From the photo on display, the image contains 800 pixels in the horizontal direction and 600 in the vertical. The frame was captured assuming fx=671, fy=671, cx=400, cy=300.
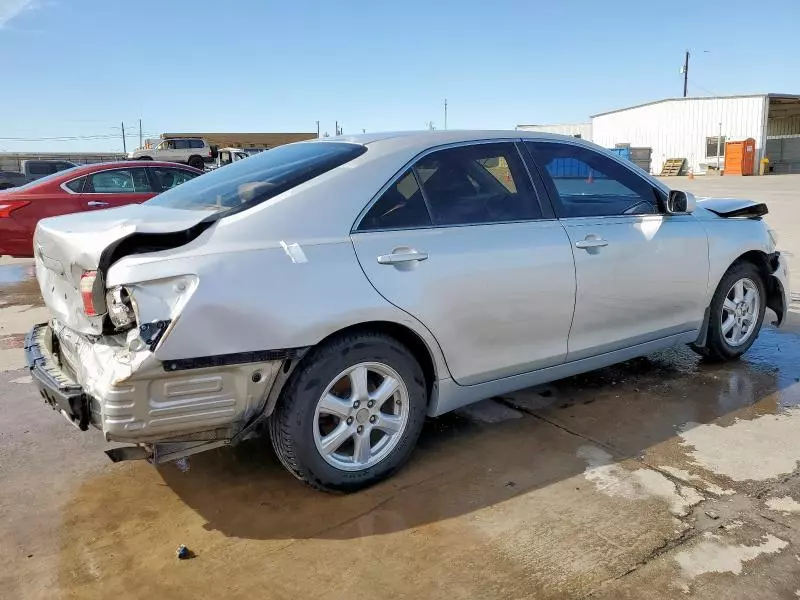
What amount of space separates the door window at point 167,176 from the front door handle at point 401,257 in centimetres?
706

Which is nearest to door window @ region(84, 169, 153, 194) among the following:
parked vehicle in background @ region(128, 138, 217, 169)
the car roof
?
the car roof

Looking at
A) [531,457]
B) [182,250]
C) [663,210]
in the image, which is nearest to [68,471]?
[182,250]

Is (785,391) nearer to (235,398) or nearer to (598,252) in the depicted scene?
(598,252)

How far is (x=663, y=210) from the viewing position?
14.0 ft

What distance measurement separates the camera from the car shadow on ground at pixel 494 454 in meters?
2.98

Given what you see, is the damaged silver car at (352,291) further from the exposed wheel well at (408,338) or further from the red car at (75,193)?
the red car at (75,193)

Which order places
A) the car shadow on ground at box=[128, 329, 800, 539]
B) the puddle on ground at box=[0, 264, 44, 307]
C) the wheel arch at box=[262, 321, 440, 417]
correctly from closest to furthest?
the wheel arch at box=[262, 321, 440, 417] < the car shadow on ground at box=[128, 329, 800, 539] < the puddle on ground at box=[0, 264, 44, 307]

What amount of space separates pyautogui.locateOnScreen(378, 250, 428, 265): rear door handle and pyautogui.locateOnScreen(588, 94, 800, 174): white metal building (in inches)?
1669

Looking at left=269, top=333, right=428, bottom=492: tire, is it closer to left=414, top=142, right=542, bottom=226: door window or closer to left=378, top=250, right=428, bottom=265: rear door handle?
left=378, top=250, right=428, bottom=265: rear door handle

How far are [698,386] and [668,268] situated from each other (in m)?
0.93

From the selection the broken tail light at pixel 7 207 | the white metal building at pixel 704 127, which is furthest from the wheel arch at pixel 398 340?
the white metal building at pixel 704 127

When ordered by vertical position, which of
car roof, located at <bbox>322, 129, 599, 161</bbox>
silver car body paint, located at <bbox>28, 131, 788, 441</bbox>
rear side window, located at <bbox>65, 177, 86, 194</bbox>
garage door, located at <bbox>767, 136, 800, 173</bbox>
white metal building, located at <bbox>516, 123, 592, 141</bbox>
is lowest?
silver car body paint, located at <bbox>28, 131, 788, 441</bbox>

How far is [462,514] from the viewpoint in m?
2.97

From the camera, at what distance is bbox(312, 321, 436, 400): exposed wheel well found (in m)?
2.98
